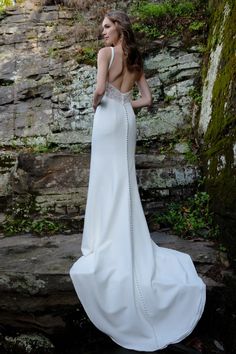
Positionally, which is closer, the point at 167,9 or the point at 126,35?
the point at 126,35

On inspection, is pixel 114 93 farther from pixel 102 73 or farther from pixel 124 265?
pixel 124 265

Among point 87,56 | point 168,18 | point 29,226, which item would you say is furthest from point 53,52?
point 29,226

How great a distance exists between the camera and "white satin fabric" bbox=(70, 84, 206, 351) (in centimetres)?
326

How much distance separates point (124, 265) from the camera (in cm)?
347

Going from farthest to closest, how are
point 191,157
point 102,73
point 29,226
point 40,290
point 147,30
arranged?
point 147,30 → point 191,157 → point 29,226 → point 102,73 → point 40,290

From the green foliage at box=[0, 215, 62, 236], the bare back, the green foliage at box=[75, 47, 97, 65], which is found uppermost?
the green foliage at box=[75, 47, 97, 65]

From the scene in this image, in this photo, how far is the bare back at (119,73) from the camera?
406 cm

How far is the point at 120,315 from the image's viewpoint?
327 centimetres

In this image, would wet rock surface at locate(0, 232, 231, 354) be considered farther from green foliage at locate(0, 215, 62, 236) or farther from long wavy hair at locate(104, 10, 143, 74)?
long wavy hair at locate(104, 10, 143, 74)

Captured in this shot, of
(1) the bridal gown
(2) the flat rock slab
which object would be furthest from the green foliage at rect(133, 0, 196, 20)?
(2) the flat rock slab

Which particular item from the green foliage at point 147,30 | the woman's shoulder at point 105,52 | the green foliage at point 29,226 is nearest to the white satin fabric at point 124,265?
the woman's shoulder at point 105,52

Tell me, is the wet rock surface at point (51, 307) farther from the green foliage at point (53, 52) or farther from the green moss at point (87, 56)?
the green foliage at point (53, 52)

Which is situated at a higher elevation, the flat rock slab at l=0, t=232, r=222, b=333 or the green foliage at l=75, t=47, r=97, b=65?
the green foliage at l=75, t=47, r=97, b=65

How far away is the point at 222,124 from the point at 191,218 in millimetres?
1245
